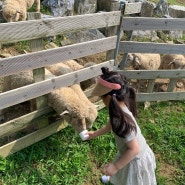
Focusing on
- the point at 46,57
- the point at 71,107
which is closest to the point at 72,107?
the point at 71,107

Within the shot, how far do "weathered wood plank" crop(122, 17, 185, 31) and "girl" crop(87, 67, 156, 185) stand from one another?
188cm

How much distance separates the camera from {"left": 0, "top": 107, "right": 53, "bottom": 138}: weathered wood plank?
3607 millimetres

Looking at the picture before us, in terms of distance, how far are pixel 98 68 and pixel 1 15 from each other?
172 inches

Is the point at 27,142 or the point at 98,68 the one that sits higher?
the point at 98,68

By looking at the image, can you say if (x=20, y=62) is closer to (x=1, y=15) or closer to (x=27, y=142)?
(x=27, y=142)

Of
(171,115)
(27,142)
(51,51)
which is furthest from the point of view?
(171,115)

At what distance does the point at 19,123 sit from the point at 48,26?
55.3 inches

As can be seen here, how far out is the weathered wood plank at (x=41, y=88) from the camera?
328 cm

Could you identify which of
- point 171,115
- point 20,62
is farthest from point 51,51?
point 171,115

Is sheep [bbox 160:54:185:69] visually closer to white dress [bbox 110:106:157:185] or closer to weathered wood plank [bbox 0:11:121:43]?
weathered wood plank [bbox 0:11:121:43]

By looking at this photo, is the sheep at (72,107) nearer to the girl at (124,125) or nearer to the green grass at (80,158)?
the green grass at (80,158)

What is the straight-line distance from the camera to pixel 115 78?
257 centimetres

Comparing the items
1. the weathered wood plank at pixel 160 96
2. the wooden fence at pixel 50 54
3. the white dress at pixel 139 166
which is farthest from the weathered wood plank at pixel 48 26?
the weathered wood plank at pixel 160 96

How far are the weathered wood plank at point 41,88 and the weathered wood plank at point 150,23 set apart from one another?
2.80 ft
